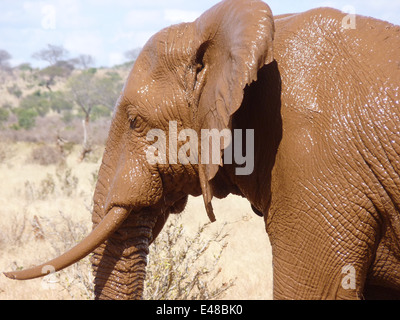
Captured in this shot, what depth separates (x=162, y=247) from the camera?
4609 millimetres

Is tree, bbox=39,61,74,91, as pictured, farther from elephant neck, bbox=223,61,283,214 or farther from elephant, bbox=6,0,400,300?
elephant neck, bbox=223,61,283,214

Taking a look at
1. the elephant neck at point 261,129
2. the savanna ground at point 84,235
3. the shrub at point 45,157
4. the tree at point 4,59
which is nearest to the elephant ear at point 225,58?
the elephant neck at point 261,129

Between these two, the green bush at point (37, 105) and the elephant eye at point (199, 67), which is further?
the green bush at point (37, 105)

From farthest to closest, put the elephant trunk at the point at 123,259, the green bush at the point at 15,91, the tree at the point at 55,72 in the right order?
the tree at the point at 55,72 → the green bush at the point at 15,91 → the elephant trunk at the point at 123,259

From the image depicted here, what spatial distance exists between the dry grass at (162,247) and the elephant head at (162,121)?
1344 millimetres

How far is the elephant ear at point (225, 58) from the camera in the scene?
200 cm

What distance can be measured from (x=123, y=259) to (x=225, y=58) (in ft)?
3.63

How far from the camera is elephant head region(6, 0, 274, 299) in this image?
6.84 ft

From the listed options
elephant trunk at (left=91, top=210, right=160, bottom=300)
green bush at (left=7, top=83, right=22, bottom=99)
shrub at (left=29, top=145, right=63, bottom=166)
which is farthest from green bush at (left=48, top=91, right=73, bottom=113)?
elephant trunk at (left=91, top=210, right=160, bottom=300)

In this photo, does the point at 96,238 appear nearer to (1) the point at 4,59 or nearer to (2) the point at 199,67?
(2) the point at 199,67
